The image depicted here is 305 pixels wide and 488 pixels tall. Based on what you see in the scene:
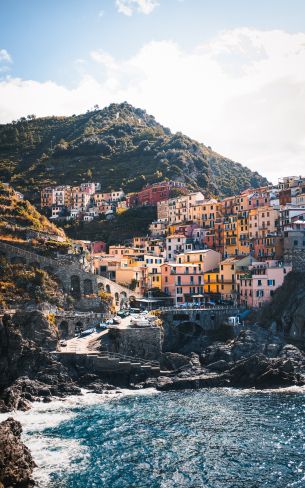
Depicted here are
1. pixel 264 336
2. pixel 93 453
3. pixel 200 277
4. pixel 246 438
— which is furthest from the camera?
pixel 200 277

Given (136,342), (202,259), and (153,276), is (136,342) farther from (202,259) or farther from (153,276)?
(202,259)

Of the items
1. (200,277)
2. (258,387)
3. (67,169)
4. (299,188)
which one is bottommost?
(258,387)

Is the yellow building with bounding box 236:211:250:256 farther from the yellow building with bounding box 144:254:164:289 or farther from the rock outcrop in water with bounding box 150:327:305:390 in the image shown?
the rock outcrop in water with bounding box 150:327:305:390

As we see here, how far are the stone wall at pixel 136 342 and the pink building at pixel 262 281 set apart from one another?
2061 centimetres

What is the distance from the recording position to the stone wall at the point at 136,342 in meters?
73.6

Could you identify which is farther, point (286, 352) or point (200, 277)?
point (200, 277)

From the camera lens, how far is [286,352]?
73.9 meters

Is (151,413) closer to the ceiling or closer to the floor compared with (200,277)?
closer to the floor

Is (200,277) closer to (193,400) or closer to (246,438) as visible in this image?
(193,400)

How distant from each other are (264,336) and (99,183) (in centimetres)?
10021

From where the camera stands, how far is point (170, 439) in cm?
4678

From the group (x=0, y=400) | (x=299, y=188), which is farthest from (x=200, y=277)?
(x=0, y=400)

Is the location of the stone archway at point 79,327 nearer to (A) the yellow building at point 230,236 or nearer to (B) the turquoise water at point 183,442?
(B) the turquoise water at point 183,442

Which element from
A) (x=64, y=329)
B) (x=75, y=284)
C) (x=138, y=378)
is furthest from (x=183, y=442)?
(x=75, y=284)
